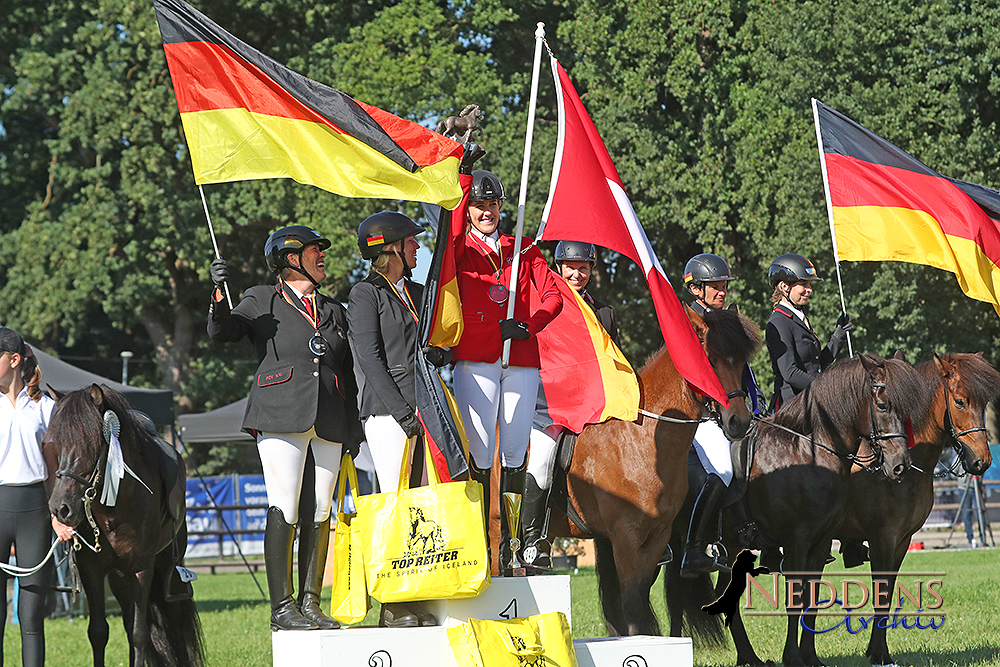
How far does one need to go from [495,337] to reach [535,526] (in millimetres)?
1472

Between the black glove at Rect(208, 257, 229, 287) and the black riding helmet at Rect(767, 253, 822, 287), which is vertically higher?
the black riding helmet at Rect(767, 253, 822, 287)

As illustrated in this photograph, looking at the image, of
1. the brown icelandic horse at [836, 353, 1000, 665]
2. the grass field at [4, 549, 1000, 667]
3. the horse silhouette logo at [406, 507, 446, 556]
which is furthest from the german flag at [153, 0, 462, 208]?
the grass field at [4, 549, 1000, 667]

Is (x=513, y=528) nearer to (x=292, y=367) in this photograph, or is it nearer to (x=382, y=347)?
(x=382, y=347)

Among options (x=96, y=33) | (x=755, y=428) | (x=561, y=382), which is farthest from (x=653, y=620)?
(x=96, y=33)

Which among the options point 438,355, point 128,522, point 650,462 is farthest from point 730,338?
point 128,522

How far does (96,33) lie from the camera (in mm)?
29562

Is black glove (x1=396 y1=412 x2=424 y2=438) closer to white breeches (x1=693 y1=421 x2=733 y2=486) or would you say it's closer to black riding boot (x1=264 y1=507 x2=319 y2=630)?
black riding boot (x1=264 y1=507 x2=319 y2=630)

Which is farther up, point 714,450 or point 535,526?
point 714,450

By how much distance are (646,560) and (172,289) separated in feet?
89.7

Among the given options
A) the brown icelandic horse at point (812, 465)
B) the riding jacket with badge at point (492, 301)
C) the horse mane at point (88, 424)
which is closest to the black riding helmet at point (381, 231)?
the riding jacket with badge at point (492, 301)

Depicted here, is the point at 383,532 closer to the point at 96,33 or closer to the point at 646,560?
the point at 646,560

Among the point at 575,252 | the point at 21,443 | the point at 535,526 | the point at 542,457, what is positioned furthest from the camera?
the point at 575,252

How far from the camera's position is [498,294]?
6.78m

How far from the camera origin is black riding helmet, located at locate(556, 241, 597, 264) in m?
7.91
